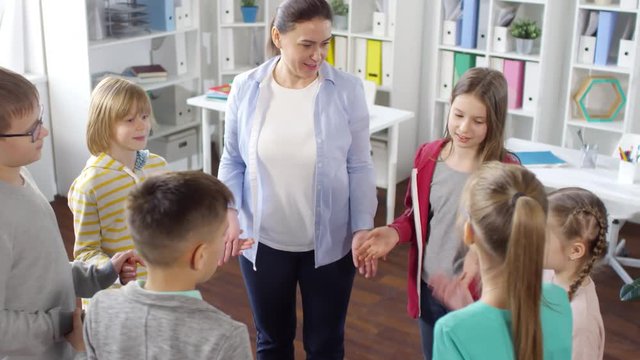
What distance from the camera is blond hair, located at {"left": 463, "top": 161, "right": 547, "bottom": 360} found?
1.47 m

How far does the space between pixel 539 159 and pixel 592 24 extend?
1.24 metres

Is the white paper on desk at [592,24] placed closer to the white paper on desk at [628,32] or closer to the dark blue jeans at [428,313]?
the white paper on desk at [628,32]

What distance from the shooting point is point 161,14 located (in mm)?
5168

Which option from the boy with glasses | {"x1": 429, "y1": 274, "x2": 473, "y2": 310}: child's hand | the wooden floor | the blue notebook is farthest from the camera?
the blue notebook

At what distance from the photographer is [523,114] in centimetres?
496

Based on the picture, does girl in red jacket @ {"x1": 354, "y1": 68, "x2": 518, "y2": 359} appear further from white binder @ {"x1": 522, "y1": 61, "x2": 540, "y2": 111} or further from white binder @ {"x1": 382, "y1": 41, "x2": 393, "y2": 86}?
white binder @ {"x1": 382, "y1": 41, "x2": 393, "y2": 86}

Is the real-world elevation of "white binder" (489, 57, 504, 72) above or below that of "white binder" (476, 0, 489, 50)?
below

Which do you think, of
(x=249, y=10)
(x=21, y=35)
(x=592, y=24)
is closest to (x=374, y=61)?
(x=249, y=10)

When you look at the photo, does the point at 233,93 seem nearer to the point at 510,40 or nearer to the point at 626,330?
the point at 626,330

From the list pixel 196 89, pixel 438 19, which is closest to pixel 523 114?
pixel 438 19

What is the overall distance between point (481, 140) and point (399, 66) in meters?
3.13

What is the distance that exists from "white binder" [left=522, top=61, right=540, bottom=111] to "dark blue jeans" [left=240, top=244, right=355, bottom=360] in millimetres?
2791

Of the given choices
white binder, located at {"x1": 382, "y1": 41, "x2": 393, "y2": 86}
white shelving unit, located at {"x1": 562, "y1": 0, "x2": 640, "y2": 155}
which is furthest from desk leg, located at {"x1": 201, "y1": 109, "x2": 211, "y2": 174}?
white shelving unit, located at {"x1": 562, "y1": 0, "x2": 640, "y2": 155}

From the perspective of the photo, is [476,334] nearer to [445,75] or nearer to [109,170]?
[109,170]
